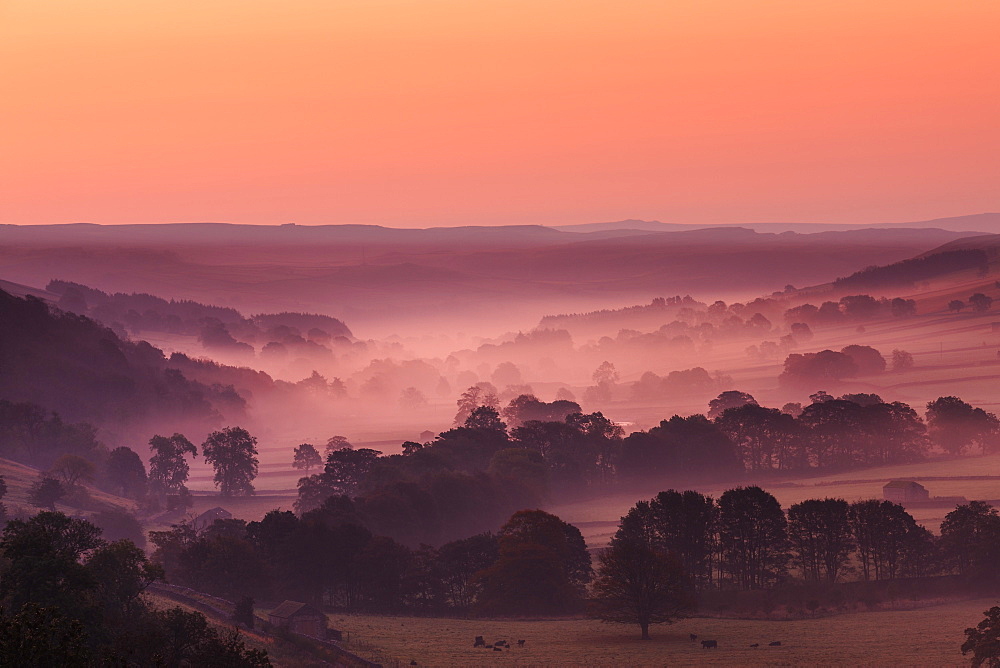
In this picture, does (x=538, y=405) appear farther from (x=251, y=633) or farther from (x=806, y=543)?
(x=251, y=633)

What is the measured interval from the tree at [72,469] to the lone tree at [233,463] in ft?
60.0

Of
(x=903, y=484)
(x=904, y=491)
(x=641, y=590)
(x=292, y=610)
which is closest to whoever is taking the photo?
(x=292, y=610)

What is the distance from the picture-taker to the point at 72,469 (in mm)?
129750

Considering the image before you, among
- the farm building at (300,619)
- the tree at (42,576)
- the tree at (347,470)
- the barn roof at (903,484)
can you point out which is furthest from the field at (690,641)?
the tree at (347,470)

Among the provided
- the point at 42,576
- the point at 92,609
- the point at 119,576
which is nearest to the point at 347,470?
the point at 119,576

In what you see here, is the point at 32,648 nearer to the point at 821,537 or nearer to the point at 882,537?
the point at 821,537

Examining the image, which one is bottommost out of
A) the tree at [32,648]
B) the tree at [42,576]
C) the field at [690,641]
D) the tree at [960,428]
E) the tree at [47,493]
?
the field at [690,641]

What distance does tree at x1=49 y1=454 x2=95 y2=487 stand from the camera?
12962cm

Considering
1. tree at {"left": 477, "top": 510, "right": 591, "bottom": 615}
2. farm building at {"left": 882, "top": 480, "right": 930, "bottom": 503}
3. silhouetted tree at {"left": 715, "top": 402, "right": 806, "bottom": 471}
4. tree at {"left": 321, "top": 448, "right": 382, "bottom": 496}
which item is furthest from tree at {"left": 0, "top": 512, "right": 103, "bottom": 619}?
silhouetted tree at {"left": 715, "top": 402, "right": 806, "bottom": 471}

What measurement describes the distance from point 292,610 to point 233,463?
2947 inches

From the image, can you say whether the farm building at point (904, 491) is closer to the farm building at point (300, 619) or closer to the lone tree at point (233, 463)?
the farm building at point (300, 619)

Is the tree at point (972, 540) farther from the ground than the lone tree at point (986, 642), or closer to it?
farther from the ground

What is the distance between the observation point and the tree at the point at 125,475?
141m

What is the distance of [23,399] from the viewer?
635ft
